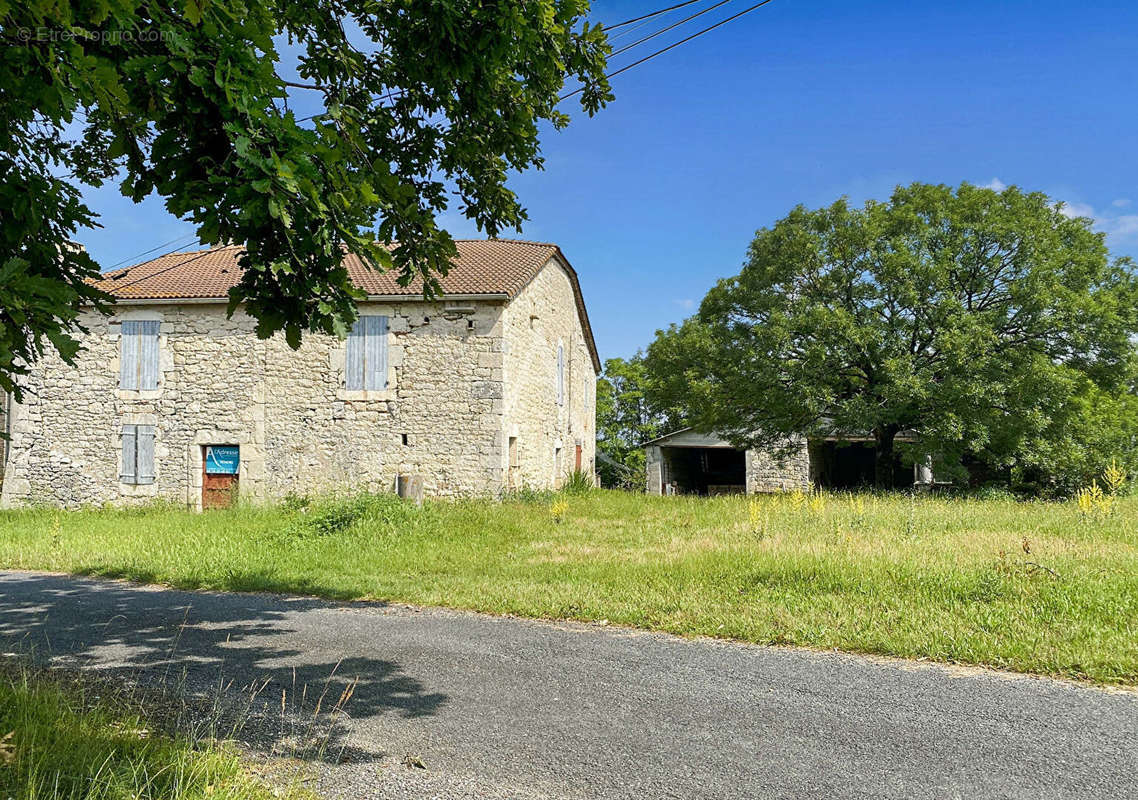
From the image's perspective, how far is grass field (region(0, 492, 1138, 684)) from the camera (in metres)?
5.83

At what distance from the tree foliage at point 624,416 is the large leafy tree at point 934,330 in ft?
74.8

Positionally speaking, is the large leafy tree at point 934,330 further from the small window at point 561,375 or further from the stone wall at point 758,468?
the stone wall at point 758,468

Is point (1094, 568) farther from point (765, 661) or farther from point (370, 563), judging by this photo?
point (370, 563)

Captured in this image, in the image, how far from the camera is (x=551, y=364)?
19.1m

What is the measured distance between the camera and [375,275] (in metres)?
16.3

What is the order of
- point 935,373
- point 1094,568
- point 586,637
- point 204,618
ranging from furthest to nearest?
point 935,373, point 1094,568, point 204,618, point 586,637

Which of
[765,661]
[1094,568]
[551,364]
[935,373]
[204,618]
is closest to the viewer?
[765,661]

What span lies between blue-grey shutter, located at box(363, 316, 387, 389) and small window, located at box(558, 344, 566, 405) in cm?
593

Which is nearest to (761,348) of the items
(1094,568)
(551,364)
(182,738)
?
(551,364)

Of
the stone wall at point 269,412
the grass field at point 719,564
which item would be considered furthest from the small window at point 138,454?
the grass field at point 719,564

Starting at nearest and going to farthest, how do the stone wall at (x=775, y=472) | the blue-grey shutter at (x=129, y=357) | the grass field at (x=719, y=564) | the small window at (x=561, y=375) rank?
the grass field at (x=719, y=564) → the blue-grey shutter at (x=129, y=357) → the small window at (x=561, y=375) → the stone wall at (x=775, y=472)

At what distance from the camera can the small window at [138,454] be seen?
15.9m

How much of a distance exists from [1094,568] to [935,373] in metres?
11.3

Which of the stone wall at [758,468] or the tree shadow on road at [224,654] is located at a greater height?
the stone wall at [758,468]
